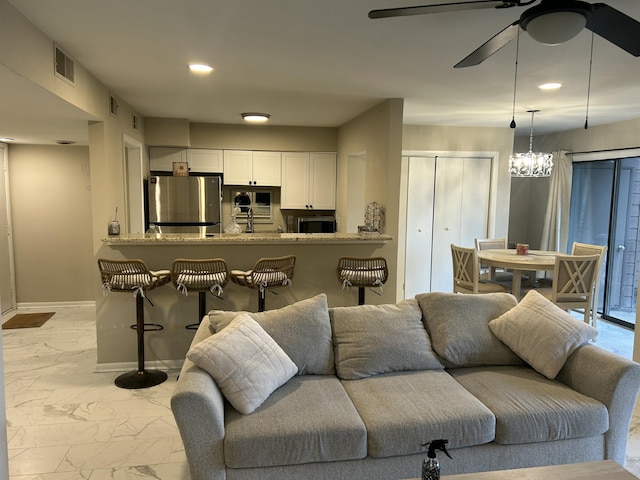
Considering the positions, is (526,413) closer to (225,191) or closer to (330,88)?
(330,88)

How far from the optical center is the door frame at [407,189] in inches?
242

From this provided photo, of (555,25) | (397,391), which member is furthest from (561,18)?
(397,391)

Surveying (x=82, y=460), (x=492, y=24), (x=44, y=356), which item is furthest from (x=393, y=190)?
(x=44, y=356)

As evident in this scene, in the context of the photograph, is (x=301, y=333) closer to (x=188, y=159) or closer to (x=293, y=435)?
(x=293, y=435)


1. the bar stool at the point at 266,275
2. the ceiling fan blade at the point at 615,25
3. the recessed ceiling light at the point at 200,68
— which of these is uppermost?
the recessed ceiling light at the point at 200,68

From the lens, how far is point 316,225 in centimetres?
639

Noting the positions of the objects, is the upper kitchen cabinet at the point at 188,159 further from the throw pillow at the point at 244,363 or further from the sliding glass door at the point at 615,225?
the sliding glass door at the point at 615,225

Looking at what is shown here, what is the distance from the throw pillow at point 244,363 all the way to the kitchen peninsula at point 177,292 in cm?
157

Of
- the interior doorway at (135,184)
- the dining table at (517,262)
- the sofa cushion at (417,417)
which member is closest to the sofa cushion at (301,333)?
the sofa cushion at (417,417)

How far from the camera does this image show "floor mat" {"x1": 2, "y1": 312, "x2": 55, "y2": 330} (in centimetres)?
526

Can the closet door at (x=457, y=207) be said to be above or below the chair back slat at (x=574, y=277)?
above

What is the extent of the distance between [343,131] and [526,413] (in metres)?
4.50

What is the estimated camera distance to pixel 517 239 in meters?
7.18

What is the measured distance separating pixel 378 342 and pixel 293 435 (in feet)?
2.82
